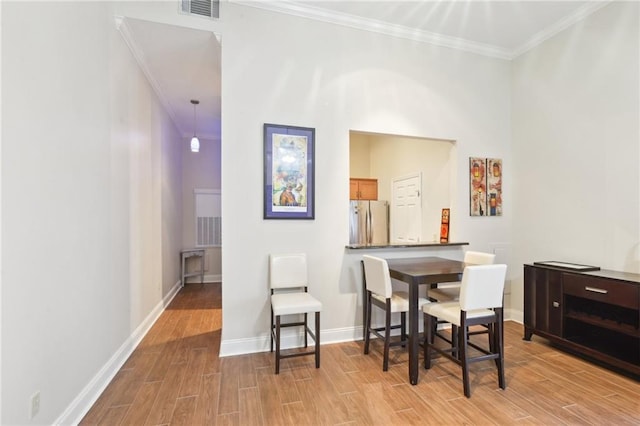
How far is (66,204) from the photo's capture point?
6.19ft

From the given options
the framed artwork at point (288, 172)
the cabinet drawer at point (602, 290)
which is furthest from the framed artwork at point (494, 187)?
the framed artwork at point (288, 172)

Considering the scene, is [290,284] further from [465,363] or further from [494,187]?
[494,187]

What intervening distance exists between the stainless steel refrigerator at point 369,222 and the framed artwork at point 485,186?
6.69 ft

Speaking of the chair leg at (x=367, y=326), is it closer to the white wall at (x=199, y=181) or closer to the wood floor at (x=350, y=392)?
the wood floor at (x=350, y=392)

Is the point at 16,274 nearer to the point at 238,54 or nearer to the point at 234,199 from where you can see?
the point at 234,199

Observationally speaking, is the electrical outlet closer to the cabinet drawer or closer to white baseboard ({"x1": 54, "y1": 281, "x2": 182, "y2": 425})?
white baseboard ({"x1": 54, "y1": 281, "x2": 182, "y2": 425})

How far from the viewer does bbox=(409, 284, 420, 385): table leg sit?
242 centimetres

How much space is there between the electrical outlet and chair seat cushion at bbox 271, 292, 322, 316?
1480 millimetres

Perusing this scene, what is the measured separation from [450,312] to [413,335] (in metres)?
0.34

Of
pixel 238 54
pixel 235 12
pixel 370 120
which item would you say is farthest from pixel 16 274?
pixel 370 120

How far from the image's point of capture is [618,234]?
2.97 meters

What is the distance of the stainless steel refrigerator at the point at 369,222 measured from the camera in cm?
563

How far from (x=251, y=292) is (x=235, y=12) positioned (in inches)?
106

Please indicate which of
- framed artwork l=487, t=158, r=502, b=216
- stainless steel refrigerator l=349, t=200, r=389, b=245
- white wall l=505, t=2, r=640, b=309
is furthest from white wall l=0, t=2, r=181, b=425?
white wall l=505, t=2, r=640, b=309
